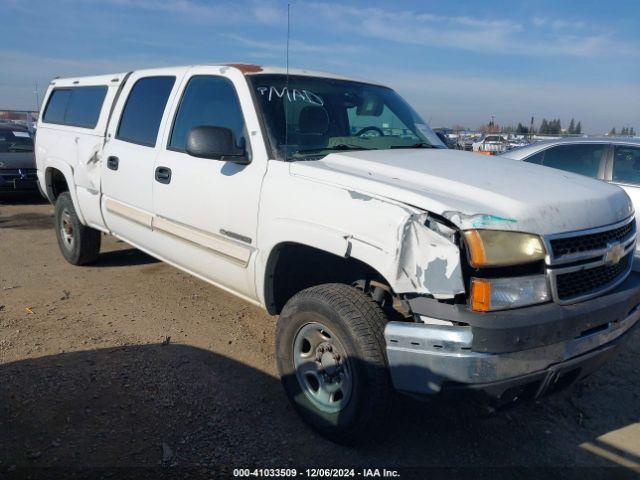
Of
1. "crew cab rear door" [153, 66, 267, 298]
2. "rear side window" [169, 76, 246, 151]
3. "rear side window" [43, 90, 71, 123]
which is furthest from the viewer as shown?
"rear side window" [43, 90, 71, 123]

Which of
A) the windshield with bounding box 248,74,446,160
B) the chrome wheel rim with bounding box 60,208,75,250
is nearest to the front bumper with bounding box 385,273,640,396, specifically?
the windshield with bounding box 248,74,446,160

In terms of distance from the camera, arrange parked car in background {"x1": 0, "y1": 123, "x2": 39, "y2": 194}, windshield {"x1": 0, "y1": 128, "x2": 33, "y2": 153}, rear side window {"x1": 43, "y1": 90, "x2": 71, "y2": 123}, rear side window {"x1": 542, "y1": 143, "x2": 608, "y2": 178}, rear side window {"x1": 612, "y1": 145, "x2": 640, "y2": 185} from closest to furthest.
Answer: rear side window {"x1": 612, "y1": 145, "x2": 640, "y2": 185} → rear side window {"x1": 542, "y1": 143, "x2": 608, "y2": 178} → rear side window {"x1": 43, "y1": 90, "x2": 71, "y2": 123} → parked car in background {"x1": 0, "y1": 123, "x2": 39, "y2": 194} → windshield {"x1": 0, "y1": 128, "x2": 33, "y2": 153}

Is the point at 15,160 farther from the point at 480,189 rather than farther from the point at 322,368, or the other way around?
the point at 480,189

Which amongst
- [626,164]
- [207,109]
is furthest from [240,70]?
[626,164]

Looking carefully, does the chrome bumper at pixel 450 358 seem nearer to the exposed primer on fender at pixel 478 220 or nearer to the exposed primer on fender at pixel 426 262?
the exposed primer on fender at pixel 426 262

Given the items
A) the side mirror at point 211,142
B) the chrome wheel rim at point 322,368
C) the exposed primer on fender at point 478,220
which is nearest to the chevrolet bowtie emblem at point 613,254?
the exposed primer on fender at point 478,220

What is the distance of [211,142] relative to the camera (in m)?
3.31

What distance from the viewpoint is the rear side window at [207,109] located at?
3.70 metres

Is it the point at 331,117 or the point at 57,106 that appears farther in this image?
the point at 57,106

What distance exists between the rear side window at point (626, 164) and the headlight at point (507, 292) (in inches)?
163

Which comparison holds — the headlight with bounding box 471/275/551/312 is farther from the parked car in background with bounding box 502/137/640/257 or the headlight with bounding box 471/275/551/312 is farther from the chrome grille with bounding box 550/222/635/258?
the parked car in background with bounding box 502/137/640/257

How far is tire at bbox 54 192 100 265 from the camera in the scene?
597 cm

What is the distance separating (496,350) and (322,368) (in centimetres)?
102

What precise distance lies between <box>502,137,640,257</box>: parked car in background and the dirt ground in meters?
2.07
